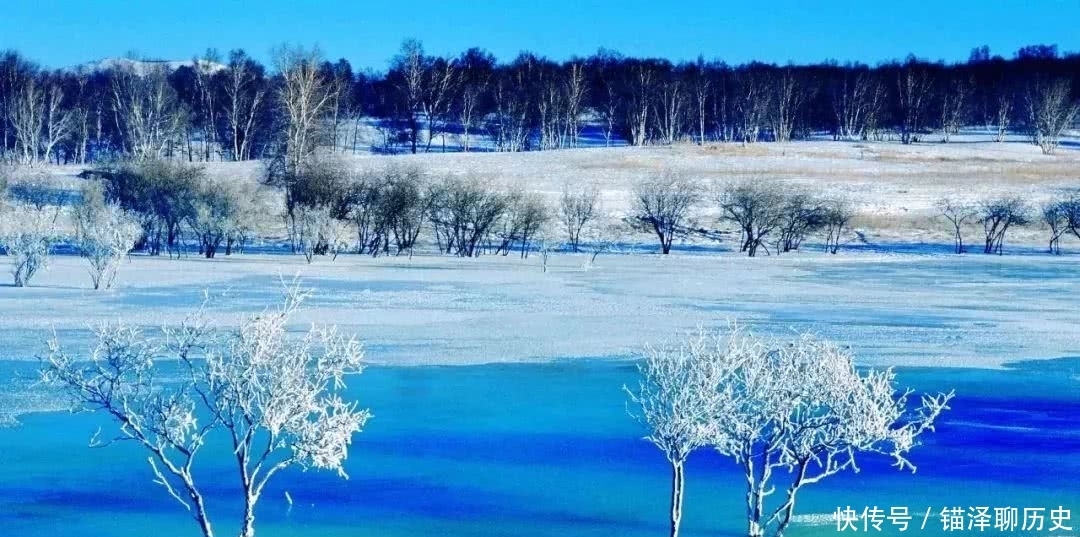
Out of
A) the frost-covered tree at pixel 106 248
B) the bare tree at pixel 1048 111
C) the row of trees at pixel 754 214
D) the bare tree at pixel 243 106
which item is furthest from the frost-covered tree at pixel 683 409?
the bare tree at pixel 1048 111

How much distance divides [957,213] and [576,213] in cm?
1872

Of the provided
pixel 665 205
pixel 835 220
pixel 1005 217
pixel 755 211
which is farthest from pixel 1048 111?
pixel 665 205

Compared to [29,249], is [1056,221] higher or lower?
higher

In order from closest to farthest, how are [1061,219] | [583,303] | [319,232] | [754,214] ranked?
1. [583,303]
2. [319,232]
3. [754,214]
4. [1061,219]

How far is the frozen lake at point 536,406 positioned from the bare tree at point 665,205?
56.7 ft

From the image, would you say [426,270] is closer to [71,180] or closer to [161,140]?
→ [71,180]

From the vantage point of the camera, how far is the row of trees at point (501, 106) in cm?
7247

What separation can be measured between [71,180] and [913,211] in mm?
41343

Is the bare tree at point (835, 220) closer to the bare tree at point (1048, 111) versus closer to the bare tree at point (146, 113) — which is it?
the bare tree at point (1048, 111)

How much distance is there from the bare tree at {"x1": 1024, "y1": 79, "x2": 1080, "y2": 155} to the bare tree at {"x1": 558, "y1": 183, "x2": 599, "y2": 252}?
138ft

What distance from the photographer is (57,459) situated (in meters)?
14.1

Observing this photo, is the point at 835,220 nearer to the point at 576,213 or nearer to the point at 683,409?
the point at 576,213

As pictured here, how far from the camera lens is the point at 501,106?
85.9m

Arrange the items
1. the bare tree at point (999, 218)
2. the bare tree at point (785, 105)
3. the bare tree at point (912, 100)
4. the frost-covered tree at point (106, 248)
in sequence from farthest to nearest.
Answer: the bare tree at point (912, 100) → the bare tree at point (785, 105) → the bare tree at point (999, 218) → the frost-covered tree at point (106, 248)
